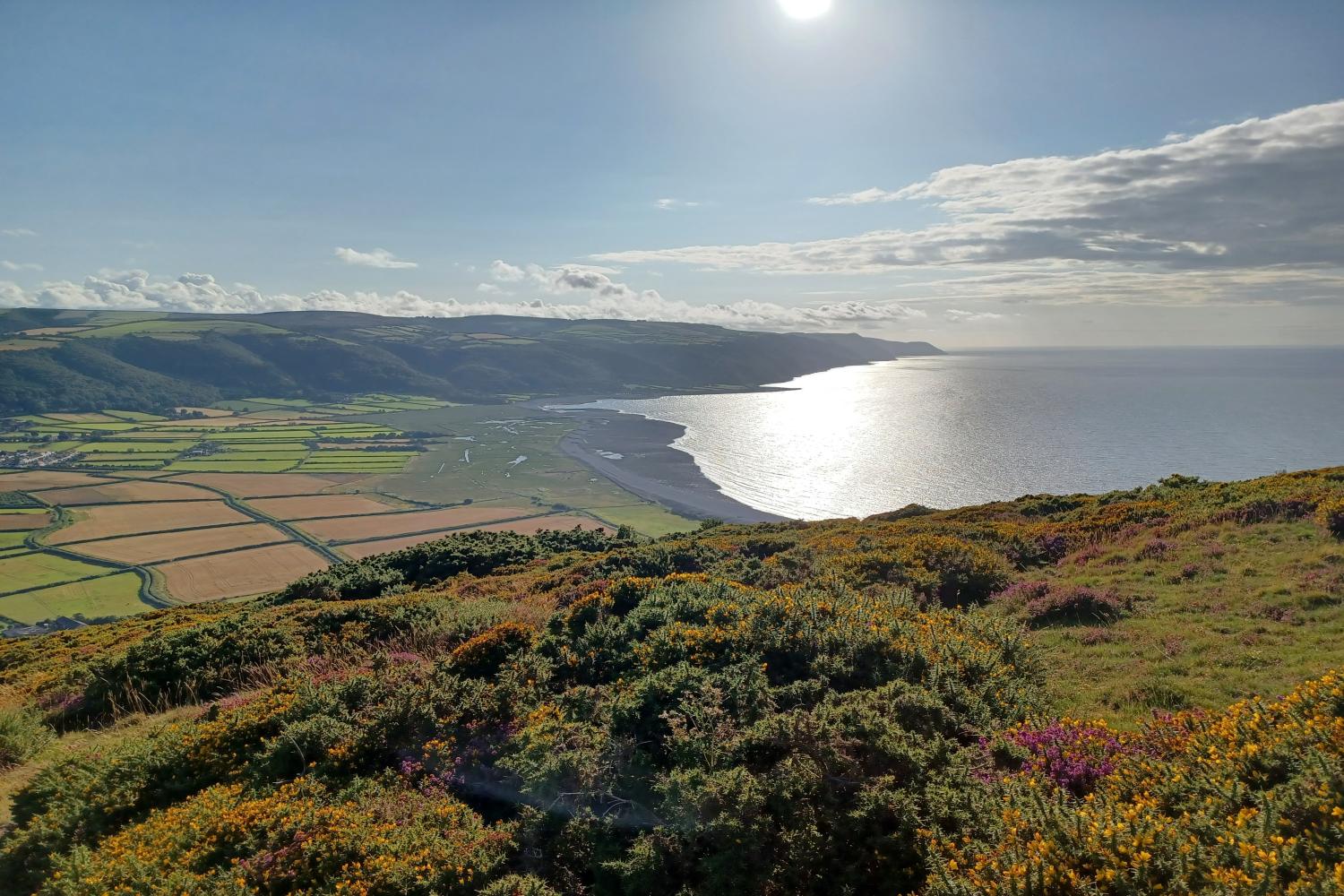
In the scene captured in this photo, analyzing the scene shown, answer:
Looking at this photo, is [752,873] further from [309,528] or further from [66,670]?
[309,528]

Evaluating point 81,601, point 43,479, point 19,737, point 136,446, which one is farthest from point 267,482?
point 19,737

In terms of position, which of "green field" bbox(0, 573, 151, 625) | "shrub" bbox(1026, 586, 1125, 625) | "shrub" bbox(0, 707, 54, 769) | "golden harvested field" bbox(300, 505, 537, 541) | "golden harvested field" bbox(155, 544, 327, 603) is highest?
"shrub" bbox(1026, 586, 1125, 625)

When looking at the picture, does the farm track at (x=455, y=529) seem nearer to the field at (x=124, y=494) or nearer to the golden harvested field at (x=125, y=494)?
the golden harvested field at (x=125, y=494)

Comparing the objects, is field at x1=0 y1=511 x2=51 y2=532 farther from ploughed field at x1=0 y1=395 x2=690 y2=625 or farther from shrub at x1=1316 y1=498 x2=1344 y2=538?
shrub at x1=1316 y1=498 x2=1344 y2=538

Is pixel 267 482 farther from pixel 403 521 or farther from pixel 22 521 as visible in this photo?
pixel 403 521

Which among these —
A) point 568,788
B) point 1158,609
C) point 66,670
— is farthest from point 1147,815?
point 66,670

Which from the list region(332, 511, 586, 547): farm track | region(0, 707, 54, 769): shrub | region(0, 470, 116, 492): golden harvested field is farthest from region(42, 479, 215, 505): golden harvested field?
region(0, 707, 54, 769): shrub
